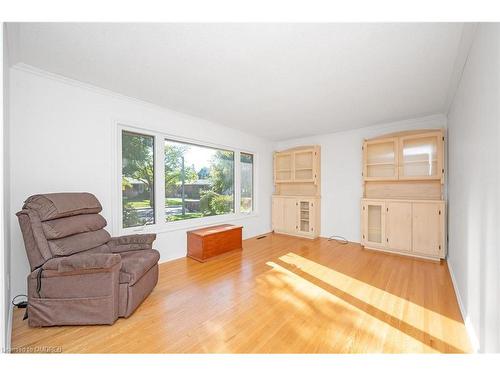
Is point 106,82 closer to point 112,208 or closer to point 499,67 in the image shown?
point 112,208

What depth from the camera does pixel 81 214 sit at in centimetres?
223

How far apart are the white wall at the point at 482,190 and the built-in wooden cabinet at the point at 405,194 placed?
1.58 m

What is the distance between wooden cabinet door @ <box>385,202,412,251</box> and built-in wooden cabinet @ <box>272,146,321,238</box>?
143 centimetres

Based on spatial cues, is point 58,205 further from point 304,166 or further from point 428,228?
point 428,228

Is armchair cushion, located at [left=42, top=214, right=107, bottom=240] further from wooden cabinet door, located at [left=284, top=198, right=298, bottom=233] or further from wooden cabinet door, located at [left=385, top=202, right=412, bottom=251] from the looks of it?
wooden cabinet door, located at [left=385, top=202, right=412, bottom=251]

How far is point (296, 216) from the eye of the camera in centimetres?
503

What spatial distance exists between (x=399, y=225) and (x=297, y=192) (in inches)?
90.3

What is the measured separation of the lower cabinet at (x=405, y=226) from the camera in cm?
335

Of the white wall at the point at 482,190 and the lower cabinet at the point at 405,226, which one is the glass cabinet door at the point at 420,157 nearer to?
the lower cabinet at the point at 405,226

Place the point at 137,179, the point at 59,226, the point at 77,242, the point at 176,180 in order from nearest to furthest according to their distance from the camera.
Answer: the point at 59,226 → the point at 77,242 → the point at 137,179 → the point at 176,180

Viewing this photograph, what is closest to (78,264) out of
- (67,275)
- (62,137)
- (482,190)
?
(67,275)
